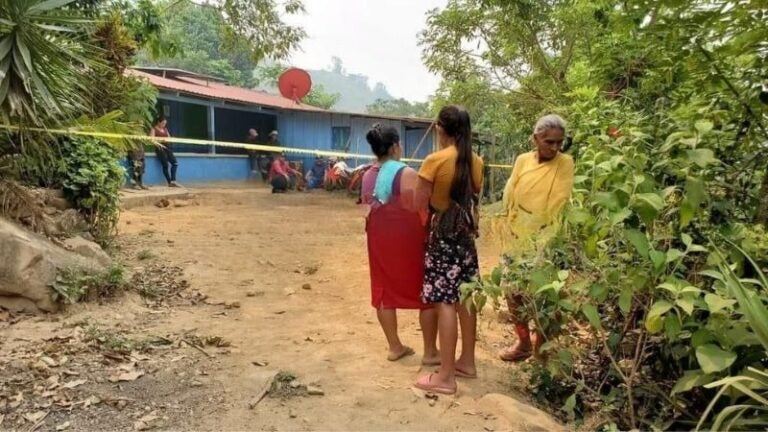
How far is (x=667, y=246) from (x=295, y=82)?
554 inches

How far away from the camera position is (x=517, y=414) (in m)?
2.67

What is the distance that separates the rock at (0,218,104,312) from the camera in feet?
12.5

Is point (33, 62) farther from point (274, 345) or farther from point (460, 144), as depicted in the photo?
point (460, 144)

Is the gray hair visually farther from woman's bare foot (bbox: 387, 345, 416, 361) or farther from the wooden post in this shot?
the wooden post

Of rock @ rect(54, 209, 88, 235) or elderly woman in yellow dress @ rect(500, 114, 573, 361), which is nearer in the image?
elderly woman in yellow dress @ rect(500, 114, 573, 361)

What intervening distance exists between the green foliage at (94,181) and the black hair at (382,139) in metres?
3.28

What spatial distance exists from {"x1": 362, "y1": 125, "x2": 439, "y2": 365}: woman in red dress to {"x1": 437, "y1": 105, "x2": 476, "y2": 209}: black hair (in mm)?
278

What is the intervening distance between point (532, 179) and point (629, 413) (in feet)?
4.24

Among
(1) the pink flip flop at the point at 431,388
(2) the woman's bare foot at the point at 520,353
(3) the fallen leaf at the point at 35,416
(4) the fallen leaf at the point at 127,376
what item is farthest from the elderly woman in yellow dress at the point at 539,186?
(3) the fallen leaf at the point at 35,416

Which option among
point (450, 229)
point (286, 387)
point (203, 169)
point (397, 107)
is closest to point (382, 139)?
point (450, 229)

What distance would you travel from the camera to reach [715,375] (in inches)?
88.0

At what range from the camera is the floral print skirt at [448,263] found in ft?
9.82

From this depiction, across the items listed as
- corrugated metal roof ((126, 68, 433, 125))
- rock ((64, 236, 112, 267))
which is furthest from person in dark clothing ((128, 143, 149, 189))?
rock ((64, 236, 112, 267))

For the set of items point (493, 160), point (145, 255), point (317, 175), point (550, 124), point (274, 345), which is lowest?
point (274, 345)
